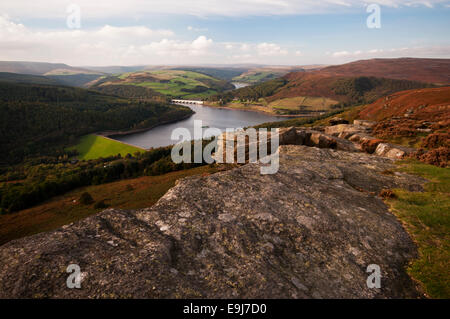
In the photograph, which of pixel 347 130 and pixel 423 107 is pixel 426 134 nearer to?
pixel 347 130

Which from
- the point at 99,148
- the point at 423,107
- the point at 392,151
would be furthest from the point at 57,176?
the point at 423,107

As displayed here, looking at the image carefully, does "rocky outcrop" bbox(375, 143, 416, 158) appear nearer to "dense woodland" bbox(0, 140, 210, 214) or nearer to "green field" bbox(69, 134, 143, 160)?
"dense woodland" bbox(0, 140, 210, 214)

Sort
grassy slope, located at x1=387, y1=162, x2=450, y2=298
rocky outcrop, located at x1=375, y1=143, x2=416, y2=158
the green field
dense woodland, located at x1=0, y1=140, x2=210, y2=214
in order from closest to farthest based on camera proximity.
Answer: grassy slope, located at x1=387, y1=162, x2=450, y2=298, rocky outcrop, located at x1=375, y1=143, x2=416, y2=158, dense woodland, located at x1=0, y1=140, x2=210, y2=214, the green field

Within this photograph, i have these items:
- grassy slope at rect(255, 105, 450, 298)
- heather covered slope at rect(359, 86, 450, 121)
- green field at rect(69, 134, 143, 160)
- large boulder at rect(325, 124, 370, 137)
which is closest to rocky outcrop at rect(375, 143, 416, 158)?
grassy slope at rect(255, 105, 450, 298)

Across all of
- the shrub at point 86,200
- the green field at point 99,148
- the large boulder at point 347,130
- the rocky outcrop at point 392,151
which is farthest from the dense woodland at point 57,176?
the rocky outcrop at point 392,151

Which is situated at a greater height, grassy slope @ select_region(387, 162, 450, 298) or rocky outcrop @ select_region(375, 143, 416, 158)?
rocky outcrop @ select_region(375, 143, 416, 158)

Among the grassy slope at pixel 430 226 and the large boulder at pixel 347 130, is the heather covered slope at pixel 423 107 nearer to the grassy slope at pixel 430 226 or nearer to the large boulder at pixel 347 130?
the large boulder at pixel 347 130
